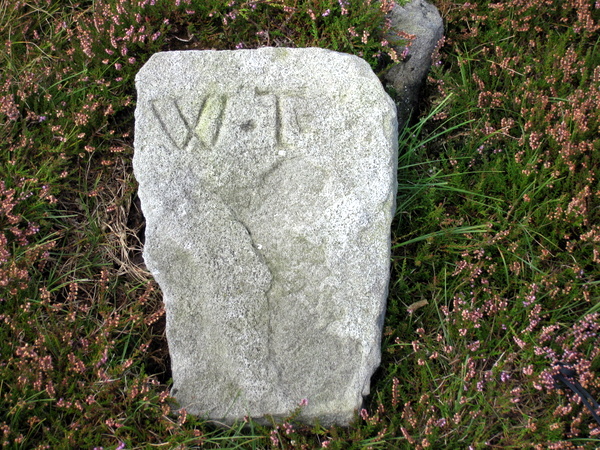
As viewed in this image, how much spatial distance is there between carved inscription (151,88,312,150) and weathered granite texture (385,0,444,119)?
92 cm

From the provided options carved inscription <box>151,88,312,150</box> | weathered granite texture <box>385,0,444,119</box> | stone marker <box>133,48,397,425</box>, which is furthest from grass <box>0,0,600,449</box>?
carved inscription <box>151,88,312,150</box>

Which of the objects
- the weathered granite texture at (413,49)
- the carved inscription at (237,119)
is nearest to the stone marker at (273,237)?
the carved inscription at (237,119)

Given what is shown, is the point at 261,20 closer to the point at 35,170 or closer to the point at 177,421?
the point at 35,170

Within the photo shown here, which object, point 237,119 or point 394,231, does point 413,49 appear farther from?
point 237,119

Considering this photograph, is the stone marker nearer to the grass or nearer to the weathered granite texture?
the grass

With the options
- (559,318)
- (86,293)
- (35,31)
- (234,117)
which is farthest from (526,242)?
(35,31)

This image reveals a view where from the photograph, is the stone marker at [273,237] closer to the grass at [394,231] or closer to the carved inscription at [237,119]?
the carved inscription at [237,119]

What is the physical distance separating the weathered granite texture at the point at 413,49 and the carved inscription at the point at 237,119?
924 mm

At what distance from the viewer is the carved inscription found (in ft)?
9.78

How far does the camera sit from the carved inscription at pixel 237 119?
2.98 m

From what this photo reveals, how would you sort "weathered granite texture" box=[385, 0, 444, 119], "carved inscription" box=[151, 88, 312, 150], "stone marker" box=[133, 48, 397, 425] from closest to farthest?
"stone marker" box=[133, 48, 397, 425], "carved inscription" box=[151, 88, 312, 150], "weathered granite texture" box=[385, 0, 444, 119]

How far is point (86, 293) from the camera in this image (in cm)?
331

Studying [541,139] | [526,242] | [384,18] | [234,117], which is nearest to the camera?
[234,117]

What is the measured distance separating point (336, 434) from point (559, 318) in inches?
52.3
